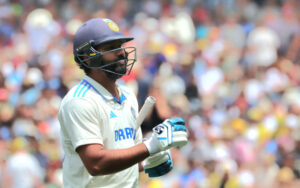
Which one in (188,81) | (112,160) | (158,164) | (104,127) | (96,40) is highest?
(96,40)

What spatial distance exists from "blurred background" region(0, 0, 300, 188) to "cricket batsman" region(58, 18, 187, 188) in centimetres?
281

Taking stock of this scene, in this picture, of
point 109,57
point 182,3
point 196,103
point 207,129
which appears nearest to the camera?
point 109,57

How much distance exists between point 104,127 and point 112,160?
31 cm

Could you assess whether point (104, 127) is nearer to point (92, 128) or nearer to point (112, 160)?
point (92, 128)

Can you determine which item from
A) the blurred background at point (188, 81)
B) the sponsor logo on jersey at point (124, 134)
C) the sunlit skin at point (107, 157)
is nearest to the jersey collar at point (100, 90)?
the sponsor logo on jersey at point (124, 134)

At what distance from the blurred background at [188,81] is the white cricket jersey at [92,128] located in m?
2.86

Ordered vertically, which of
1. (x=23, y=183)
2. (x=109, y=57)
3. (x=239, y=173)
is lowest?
(x=239, y=173)

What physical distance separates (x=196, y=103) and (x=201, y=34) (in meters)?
3.37

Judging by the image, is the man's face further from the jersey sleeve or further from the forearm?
the forearm

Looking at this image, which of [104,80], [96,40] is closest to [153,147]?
[104,80]

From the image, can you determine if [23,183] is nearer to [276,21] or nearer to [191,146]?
[191,146]

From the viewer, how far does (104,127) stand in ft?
13.3

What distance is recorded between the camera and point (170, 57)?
40.2 feet

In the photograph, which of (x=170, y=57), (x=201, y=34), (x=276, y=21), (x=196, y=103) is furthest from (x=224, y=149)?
(x=276, y=21)
